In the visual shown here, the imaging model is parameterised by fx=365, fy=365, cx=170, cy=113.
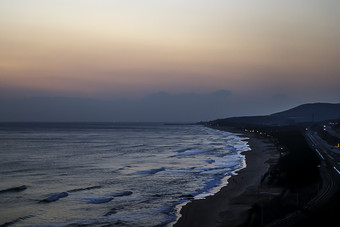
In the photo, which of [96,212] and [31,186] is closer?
[96,212]

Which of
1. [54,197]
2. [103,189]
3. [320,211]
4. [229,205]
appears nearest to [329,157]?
[229,205]

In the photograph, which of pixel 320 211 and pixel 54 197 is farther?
pixel 54 197

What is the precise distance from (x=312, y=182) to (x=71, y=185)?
2364 centimetres

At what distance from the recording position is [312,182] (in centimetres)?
3438

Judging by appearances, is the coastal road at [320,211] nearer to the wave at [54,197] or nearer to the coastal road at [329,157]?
the coastal road at [329,157]

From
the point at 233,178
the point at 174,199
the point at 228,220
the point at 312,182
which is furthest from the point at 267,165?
the point at 228,220

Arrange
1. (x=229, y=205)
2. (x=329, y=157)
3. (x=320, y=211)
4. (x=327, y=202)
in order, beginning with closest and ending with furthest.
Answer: (x=320, y=211), (x=327, y=202), (x=229, y=205), (x=329, y=157)

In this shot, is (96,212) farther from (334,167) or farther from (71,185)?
(334,167)

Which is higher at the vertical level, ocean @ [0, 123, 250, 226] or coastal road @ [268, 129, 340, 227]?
coastal road @ [268, 129, 340, 227]

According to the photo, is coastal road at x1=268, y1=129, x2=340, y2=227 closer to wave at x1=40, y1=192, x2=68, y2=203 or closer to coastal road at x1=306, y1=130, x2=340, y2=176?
coastal road at x1=306, y1=130, x2=340, y2=176

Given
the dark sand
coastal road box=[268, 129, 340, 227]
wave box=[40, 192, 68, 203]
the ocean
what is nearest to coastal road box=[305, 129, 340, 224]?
coastal road box=[268, 129, 340, 227]

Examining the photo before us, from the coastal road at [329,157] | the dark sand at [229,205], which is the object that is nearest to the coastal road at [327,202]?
the coastal road at [329,157]

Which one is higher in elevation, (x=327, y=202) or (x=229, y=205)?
(x=327, y=202)

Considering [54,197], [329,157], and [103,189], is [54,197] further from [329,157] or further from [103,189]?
[329,157]
